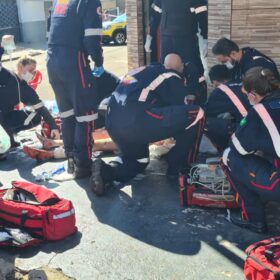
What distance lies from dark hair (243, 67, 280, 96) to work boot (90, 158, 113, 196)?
1610 mm

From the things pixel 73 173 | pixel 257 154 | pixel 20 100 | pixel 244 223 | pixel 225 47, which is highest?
pixel 225 47

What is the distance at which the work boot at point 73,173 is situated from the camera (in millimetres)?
4910

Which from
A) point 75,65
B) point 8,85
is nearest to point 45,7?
point 8,85

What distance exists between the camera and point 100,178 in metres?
4.34

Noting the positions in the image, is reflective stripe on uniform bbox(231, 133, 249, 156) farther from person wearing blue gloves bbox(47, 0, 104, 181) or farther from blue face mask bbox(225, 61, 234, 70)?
person wearing blue gloves bbox(47, 0, 104, 181)

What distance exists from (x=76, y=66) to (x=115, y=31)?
13.6 m

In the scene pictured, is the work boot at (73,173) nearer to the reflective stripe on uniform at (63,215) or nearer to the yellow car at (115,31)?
the reflective stripe on uniform at (63,215)

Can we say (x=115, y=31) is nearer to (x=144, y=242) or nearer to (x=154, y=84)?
(x=154, y=84)

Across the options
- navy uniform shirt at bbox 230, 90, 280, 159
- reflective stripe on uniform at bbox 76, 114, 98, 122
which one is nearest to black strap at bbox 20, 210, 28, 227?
reflective stripe on uniform at bbox 76, 114, 98, 122

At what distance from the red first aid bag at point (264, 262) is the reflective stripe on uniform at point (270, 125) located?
26.6 inches

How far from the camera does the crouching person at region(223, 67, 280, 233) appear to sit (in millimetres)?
3266

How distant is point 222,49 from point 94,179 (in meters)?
1.87

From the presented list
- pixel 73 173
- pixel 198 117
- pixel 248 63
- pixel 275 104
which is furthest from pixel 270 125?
pixel 73 173

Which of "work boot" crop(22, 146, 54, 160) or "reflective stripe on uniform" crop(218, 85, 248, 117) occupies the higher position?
"reflective stripe on uniform" crop(218, 85, 248, 117)
